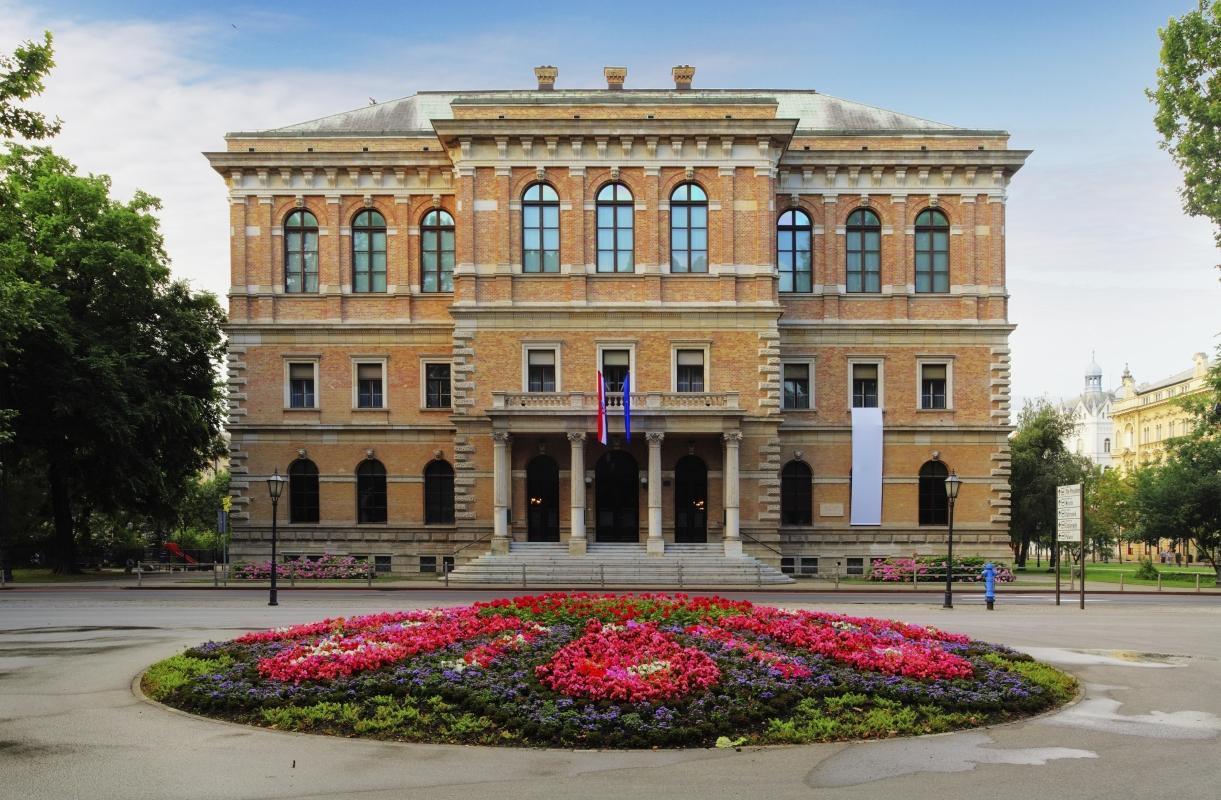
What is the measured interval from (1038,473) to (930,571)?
1910 cm

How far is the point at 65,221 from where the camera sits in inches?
1818

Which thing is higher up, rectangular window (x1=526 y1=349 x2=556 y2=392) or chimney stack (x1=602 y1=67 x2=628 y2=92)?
chimney stack (x1=602 y1=67 x2=628 y2=92)

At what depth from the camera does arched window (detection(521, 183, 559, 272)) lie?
151ft

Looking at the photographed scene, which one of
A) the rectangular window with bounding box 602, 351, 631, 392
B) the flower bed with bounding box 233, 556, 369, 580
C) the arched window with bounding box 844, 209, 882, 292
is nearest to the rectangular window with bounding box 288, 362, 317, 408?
the flower bed with bounding box 233, 556, 369, 580

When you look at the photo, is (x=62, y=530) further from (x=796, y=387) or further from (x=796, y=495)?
(x=796, y=387)

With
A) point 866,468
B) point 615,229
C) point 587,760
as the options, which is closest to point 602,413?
point 615,229

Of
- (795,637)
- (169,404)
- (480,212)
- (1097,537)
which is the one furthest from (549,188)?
(1097,537)

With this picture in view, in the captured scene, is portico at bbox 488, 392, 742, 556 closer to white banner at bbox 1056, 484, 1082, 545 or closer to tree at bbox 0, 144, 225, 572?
white banner at bbox 1056, 484, 1082, 545

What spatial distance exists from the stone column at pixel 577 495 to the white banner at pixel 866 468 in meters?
12.0

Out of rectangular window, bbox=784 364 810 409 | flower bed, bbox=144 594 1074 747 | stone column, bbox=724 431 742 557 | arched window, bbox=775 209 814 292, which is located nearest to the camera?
flower bed, bbox=144 594 1074 747

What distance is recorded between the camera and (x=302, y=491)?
4884 centimetres

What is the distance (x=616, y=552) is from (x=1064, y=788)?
32.0 m

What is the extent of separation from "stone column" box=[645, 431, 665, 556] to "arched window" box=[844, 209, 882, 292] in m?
12.3

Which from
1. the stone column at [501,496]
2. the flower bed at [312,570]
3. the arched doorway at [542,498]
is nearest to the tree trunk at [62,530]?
the flower bed at [312,570]
